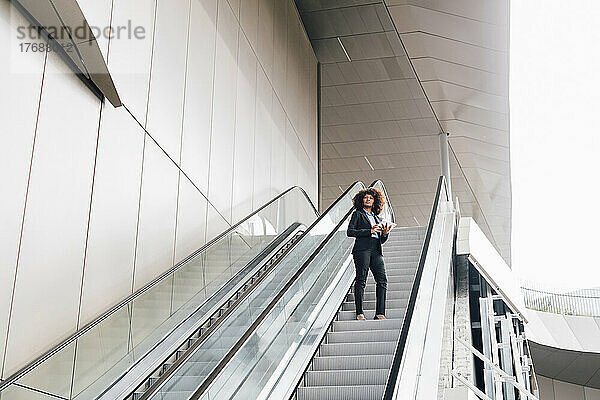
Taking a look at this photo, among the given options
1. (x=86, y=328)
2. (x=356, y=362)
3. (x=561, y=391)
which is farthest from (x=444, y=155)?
(x=86, y=328)

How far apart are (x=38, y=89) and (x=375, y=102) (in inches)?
528

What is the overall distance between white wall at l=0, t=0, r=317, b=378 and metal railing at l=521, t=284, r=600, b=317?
15519 millimetres

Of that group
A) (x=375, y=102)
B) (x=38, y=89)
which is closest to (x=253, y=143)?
(x=38, y=89)

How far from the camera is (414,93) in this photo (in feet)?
56.1

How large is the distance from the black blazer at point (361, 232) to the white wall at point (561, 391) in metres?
19.9

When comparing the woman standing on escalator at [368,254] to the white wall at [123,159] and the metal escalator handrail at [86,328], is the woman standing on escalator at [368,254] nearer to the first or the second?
the metal escalator handrail at [86,328]

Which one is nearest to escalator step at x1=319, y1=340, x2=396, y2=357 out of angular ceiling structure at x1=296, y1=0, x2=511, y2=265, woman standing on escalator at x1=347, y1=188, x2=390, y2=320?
woman standing on escalator at x1=347, y1=188, x2=390, y2=320

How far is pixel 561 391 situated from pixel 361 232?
20.4 m

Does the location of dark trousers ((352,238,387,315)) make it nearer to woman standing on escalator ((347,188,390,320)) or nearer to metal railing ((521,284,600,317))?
woman standing on escalator ((347,188,390,320))

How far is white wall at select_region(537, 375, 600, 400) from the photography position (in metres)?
24.5

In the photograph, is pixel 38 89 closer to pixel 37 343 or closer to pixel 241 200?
pixel 37 343

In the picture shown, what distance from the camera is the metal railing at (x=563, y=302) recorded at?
2362 cm

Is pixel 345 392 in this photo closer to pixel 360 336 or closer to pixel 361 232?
pixel 360 336

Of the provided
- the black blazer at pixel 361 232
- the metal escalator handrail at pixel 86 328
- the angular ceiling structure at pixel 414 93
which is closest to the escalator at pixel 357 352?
the black blazer at pixel 361 232
